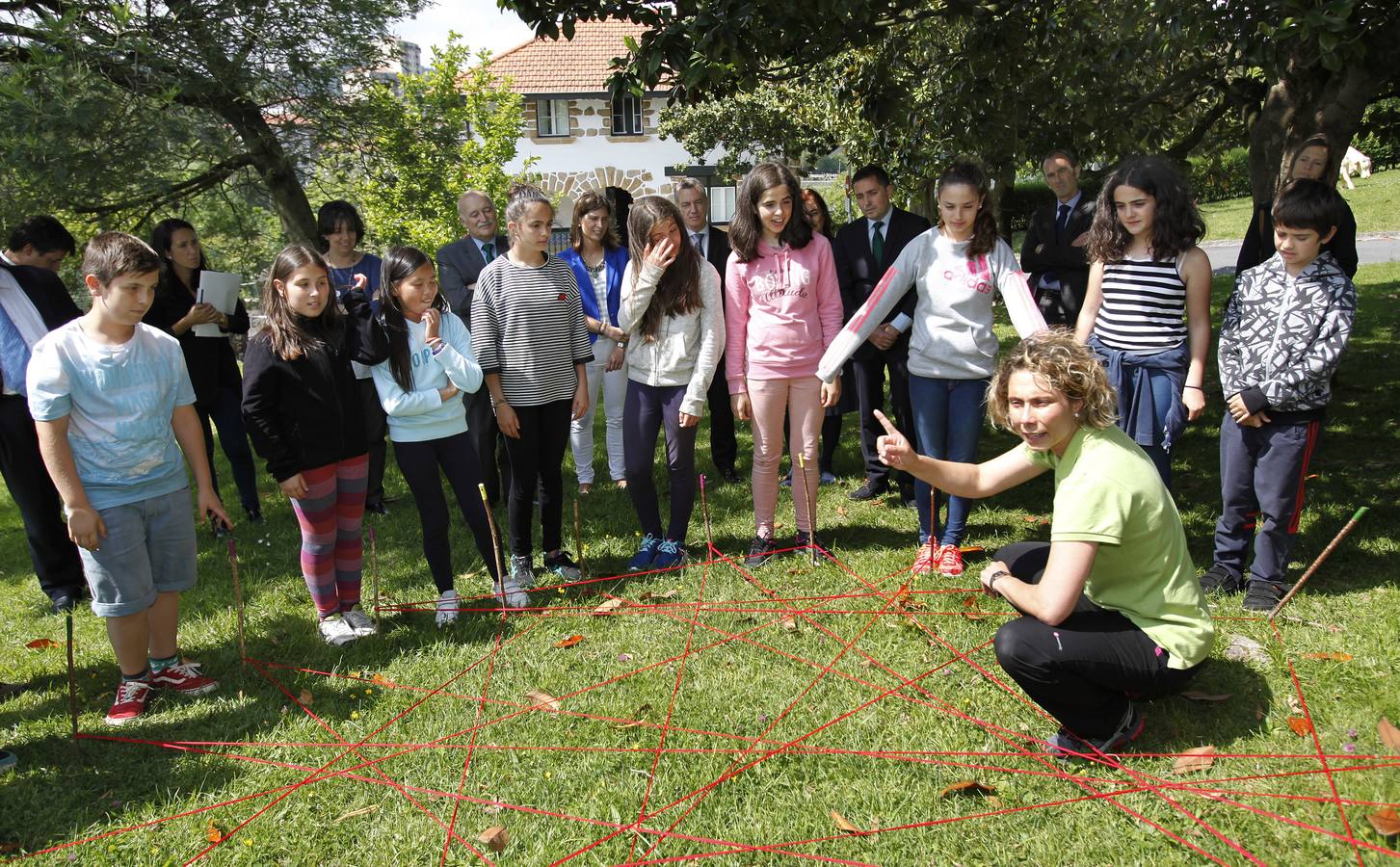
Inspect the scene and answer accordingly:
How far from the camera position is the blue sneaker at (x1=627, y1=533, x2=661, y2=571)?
16.3 ft

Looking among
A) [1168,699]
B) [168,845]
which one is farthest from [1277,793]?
[168,845]

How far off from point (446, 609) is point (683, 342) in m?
1.78

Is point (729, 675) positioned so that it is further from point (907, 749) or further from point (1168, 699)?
point (1168, 699)

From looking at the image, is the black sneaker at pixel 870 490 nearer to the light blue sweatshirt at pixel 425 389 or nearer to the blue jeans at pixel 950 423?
the blue jeans at pixel 950 423

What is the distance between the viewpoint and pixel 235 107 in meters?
6.51

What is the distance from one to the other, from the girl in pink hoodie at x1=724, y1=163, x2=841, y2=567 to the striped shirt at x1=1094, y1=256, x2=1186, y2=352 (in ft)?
4.38

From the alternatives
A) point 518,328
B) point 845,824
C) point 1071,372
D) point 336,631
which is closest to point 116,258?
point 518,328

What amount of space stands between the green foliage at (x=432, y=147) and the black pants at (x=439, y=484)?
13.5ft

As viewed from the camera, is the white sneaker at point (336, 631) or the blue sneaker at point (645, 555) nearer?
the white sneaker at point (336, 631)

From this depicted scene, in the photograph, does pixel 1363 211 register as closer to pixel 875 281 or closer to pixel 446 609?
pixel 875 281

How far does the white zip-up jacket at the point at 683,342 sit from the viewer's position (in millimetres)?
Result: 4746

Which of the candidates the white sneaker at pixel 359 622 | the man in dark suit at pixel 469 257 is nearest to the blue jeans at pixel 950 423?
the man in dark suit at pixel 469 257

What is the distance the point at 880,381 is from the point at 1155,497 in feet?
10.7

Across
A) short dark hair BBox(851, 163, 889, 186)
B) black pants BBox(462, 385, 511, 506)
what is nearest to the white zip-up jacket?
black pants BBox(462, 385, 511, 506)
